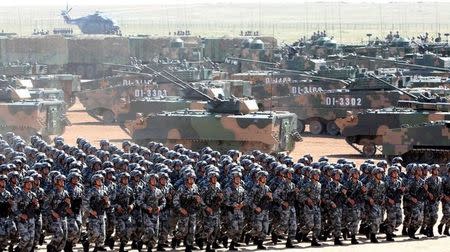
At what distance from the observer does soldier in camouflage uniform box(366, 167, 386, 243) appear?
907 inches

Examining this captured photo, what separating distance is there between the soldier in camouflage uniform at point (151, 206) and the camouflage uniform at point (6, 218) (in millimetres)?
2323

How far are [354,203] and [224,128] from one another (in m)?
11.4

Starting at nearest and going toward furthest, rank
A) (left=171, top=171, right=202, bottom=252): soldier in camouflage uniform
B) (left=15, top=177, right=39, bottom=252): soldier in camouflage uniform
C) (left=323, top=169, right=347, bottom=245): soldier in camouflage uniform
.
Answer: (left=15, top=177, right=39, bottom=252): soldier in camouflage uniform < (left=171, top=171, right=202, bottom=252): soldier in camouflage uniform < (left=323, top=169, right=347, bottom=245): soldier in camouflage uniform

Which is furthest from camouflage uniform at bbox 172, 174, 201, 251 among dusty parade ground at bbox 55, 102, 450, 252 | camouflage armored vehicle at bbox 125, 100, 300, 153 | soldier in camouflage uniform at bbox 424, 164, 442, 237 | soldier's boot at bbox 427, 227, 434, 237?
camouflage armored vehicle at bbox 125, 100, 300, 153

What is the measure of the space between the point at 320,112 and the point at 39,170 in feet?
70.8

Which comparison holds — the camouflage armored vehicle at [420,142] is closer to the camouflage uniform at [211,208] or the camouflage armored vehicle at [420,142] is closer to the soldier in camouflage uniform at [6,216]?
the camouflage uniform at [211,208]

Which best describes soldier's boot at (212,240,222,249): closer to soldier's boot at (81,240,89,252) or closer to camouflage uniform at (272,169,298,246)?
camouflage uniform at (272,169,298,246)

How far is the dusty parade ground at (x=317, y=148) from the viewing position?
22.5m

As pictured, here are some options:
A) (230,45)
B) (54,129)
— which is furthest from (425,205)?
(230,45)

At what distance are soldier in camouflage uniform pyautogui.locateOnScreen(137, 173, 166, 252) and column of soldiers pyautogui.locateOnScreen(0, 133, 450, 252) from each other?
0.02 m

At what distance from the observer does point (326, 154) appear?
3759 cm

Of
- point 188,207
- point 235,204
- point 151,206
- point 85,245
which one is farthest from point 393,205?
point 85,245

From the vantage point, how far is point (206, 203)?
859 inches

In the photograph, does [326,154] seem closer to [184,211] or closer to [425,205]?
[425,205]
